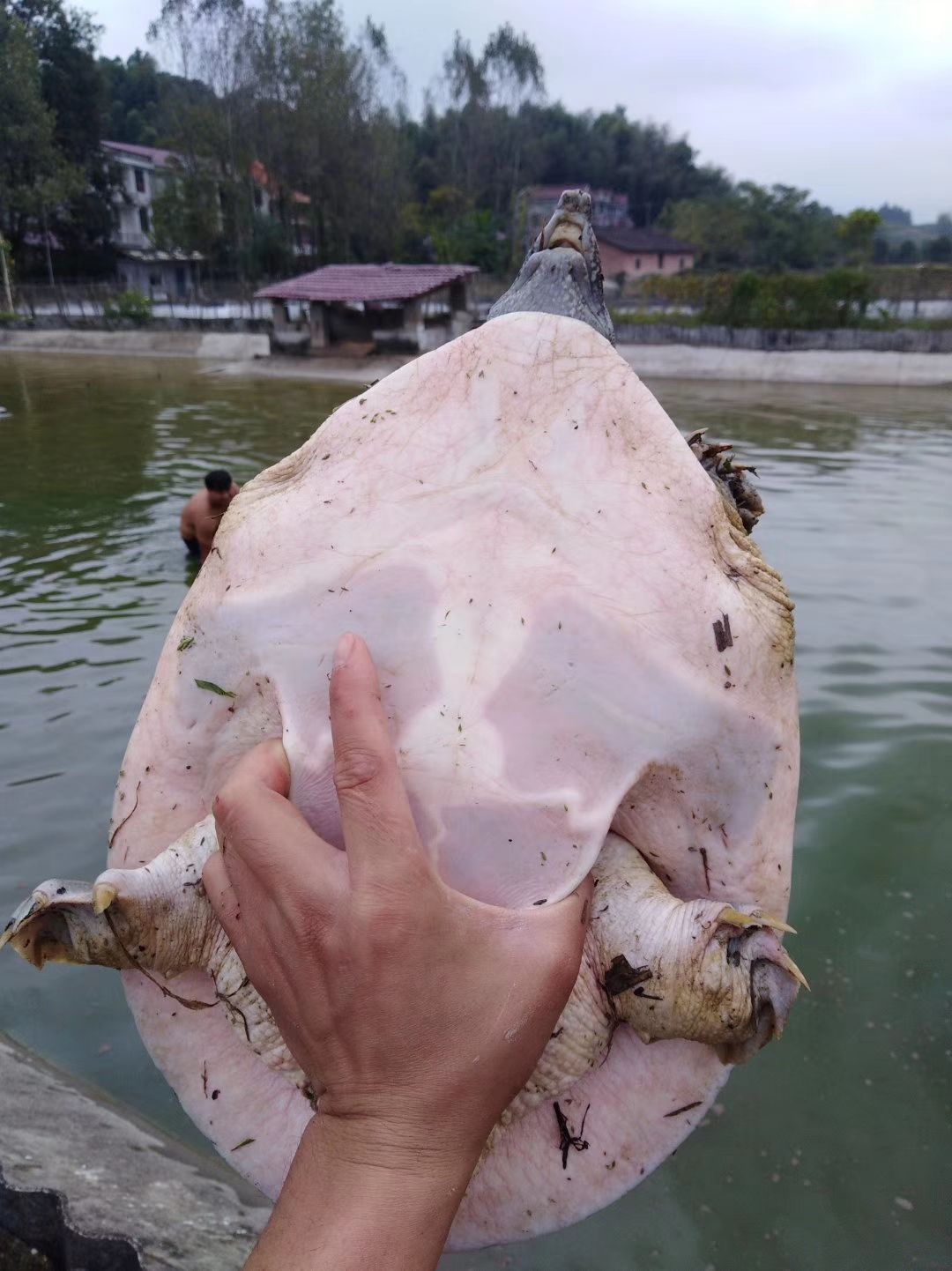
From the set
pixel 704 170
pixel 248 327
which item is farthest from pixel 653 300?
pixel 704 170

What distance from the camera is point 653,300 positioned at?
3238 cm

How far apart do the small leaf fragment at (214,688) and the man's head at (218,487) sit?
19.1 ft

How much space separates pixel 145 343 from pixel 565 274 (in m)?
31.3

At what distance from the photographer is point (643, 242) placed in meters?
51.4

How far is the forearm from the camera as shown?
0.96 m

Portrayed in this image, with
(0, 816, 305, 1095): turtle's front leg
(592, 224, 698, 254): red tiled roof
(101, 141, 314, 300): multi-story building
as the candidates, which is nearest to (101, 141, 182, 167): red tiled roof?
(101, 141, 314, 300): multi-story building

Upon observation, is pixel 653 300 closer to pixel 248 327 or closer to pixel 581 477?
pixel 248 327

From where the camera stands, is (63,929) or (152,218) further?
(152,218)

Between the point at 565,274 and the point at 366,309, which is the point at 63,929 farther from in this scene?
the point at 366,309

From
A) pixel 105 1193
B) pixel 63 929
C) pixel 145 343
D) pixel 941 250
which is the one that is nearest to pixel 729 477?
pixel 63 929

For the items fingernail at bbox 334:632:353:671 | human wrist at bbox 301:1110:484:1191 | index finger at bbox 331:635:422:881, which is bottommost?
human wrist at bbox 301:1110:484:1191

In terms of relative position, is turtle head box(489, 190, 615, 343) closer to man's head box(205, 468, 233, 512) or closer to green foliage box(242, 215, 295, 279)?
man's head box(205, 468, 233, 512)

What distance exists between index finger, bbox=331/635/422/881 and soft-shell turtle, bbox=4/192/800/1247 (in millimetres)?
231

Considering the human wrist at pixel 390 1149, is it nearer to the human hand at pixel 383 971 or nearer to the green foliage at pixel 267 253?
the human hand at pixel 383 971
